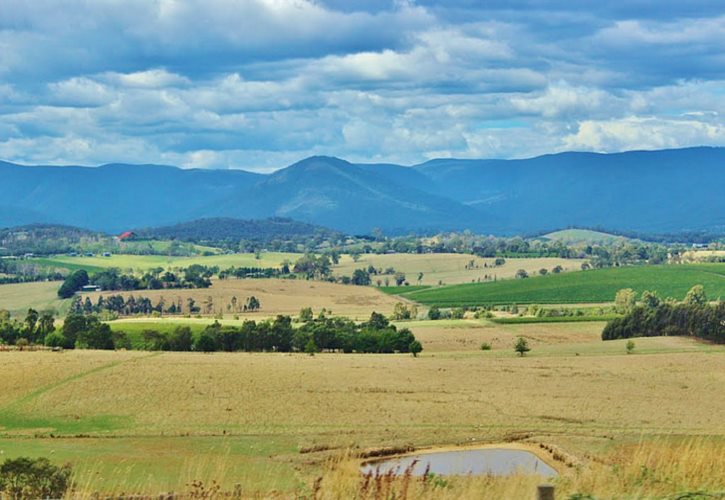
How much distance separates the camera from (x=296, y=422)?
168 ft

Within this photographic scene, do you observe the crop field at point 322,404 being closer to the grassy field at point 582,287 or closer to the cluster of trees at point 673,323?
the cluster of trees at point 673,323

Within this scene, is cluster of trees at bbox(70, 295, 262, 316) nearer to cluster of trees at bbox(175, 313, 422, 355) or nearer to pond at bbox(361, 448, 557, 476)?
cluster of trees at bbox(175, 313, 422, 355)

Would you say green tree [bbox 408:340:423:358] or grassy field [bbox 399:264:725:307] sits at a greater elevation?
grassy field [bbox 399:264:725:307]

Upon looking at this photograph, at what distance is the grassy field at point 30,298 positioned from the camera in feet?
527

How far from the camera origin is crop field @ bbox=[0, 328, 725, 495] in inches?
1687

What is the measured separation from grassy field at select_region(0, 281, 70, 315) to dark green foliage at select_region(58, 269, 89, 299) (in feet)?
4.41

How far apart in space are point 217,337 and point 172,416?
4294cm

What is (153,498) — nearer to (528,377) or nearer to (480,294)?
(528,377)

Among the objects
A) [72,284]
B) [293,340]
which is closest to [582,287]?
[293,340]

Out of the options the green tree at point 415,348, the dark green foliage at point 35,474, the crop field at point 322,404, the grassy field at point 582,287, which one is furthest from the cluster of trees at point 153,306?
the dark green foliage at point 35,474

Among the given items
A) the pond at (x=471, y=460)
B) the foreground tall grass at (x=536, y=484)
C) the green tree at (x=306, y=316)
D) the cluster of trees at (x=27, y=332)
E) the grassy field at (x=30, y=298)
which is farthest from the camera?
A: the grassy field at (x=30, y=298)

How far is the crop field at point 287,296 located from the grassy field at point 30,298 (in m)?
7.09

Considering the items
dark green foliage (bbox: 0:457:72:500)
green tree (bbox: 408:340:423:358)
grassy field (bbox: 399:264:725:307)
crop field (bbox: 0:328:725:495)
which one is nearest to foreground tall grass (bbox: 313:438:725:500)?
dark green foliage (bbox: 0:457:72:500)

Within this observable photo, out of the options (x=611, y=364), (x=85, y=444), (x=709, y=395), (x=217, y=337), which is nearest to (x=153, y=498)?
(x=85, y=444)
